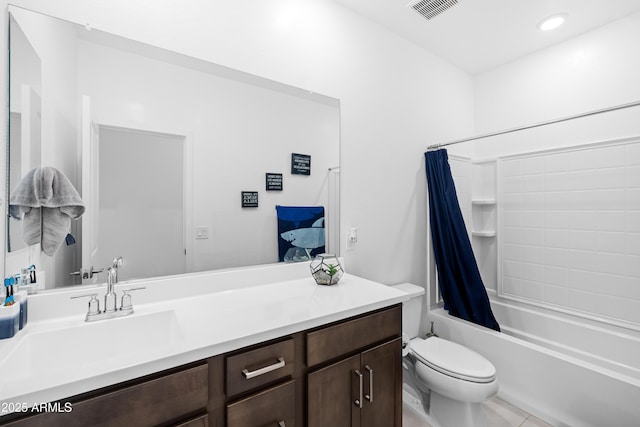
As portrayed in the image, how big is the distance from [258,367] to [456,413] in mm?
1369

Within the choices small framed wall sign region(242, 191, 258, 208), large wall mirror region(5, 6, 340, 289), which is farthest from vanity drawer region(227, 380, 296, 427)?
small framed wall sign region(242, 191, 258, 208)

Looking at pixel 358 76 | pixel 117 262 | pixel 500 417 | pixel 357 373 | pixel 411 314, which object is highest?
pixel 358 76

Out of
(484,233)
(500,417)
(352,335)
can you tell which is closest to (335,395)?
A: (352,335)

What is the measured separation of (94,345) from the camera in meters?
0.95

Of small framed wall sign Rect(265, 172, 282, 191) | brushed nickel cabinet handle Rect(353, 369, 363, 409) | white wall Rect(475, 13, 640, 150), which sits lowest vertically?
brushed nickel cabinet handle Rect(353, 369, 363, 409)

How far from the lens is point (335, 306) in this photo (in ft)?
3.77

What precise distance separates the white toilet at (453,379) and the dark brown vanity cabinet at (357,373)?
15.8 inches

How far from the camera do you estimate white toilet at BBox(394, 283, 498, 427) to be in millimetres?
1507

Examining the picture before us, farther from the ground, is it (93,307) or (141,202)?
(141,202)

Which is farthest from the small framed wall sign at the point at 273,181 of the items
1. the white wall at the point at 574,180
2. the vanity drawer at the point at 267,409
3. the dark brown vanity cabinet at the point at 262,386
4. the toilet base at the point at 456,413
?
the white wall at the point at 574,180

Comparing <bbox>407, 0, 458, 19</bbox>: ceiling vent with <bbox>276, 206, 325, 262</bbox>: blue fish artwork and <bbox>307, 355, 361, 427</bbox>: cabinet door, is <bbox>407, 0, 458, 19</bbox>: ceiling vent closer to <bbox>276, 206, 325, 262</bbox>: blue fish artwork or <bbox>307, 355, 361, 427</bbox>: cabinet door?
<bbox>276, 206, 325, 262</bbox>: blue fish artwork

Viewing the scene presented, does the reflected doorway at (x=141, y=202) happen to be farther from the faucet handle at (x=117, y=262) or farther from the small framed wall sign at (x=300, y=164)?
the small framed wall sign at (x=300, y=164)

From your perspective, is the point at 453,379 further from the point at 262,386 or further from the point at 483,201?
the point at 483,201

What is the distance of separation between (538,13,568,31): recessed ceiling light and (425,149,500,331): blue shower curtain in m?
1.05
